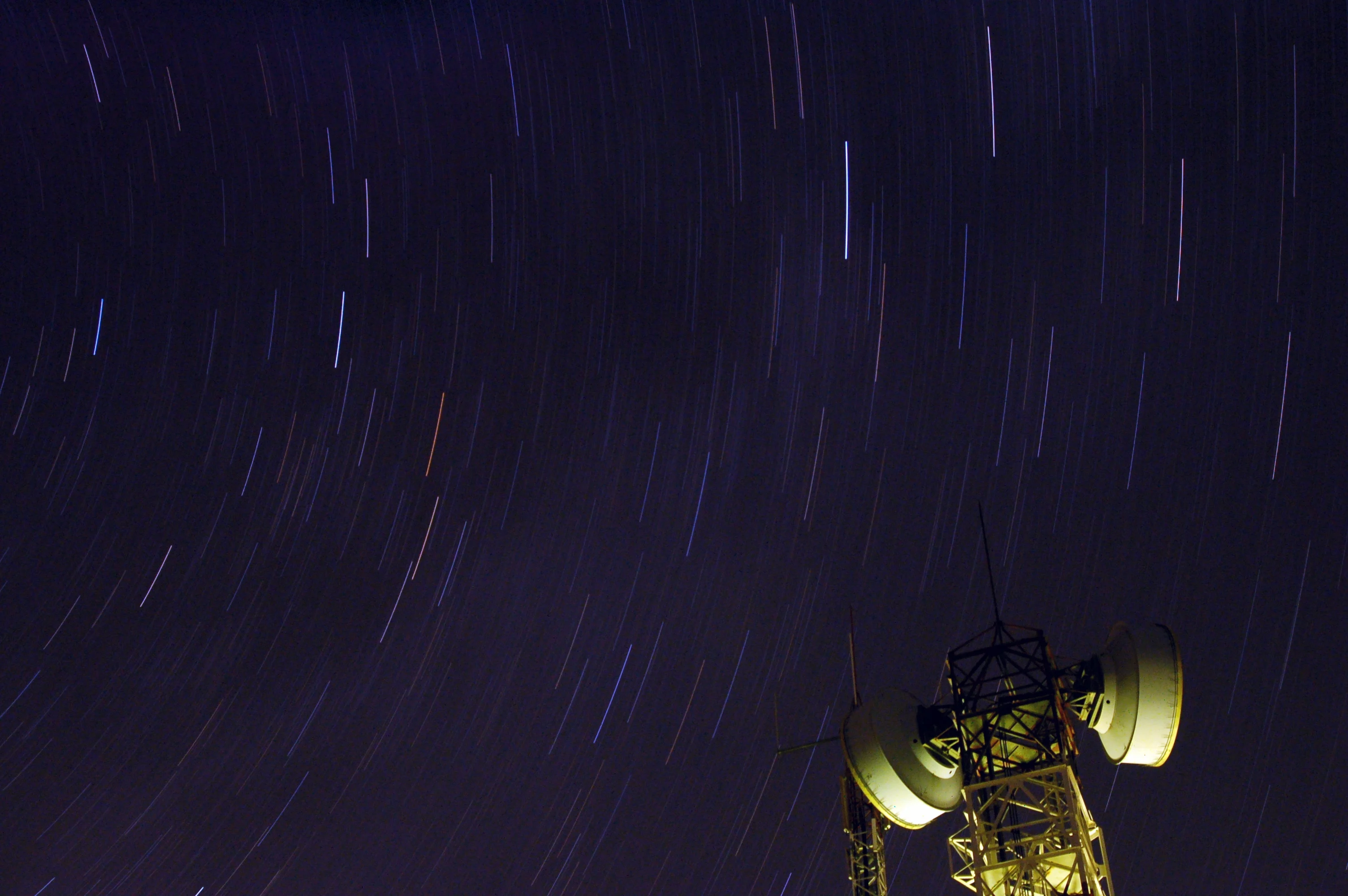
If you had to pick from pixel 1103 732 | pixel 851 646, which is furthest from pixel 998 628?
pixel 851 646

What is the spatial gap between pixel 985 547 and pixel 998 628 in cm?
204

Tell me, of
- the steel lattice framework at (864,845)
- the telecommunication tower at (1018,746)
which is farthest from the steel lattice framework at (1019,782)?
the steel lattice framework at (864,845)

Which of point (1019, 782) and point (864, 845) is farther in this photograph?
point (864, 845)

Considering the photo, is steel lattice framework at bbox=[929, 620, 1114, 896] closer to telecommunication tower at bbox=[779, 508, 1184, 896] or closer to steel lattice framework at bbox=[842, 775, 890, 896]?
telecommunication tower at bbox=[779, 508, 1184, 896]

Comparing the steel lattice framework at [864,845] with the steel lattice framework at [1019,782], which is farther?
the steel lattice framework at [864,845]

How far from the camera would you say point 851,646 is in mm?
26031

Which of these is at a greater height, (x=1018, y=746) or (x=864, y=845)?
(x=1018, y=746)

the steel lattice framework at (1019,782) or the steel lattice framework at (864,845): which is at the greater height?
the steel lattice framework at (1019,782)

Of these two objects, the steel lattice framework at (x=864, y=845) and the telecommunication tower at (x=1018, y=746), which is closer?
the telecommunication tower at (x=1018, y=746)

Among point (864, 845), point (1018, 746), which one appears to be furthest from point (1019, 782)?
point (864, 845)

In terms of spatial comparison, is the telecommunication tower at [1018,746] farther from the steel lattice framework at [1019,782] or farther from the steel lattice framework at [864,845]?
the steel lattice framework at [864,845]

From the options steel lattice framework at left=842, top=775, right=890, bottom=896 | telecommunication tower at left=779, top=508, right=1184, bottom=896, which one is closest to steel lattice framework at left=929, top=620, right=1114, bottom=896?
telecommunication tower at left=779, top=508, right=1184, bottom=896

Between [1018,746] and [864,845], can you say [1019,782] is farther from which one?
[864,845]

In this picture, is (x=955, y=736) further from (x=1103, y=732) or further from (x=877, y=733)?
(x=1103, y=732)
